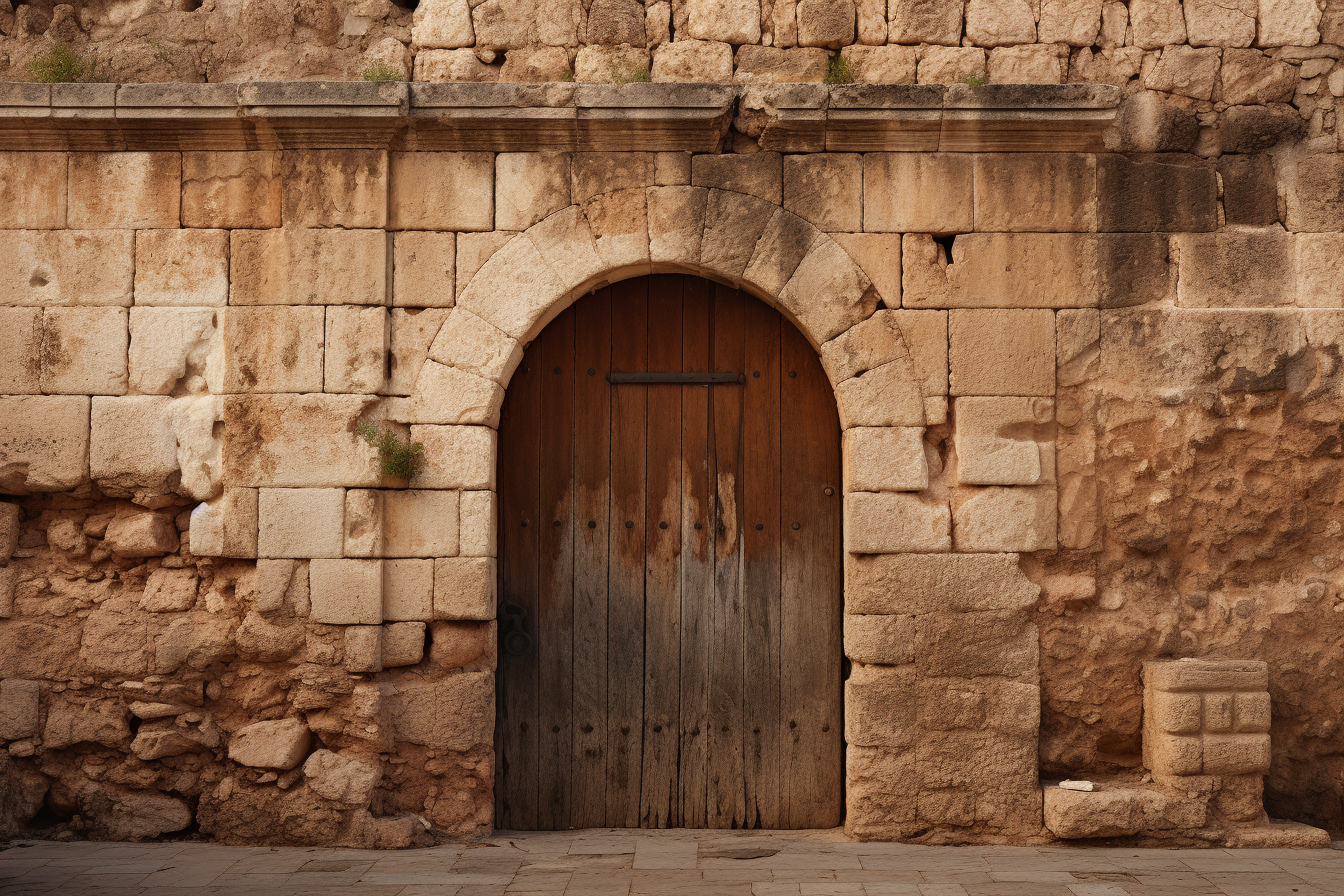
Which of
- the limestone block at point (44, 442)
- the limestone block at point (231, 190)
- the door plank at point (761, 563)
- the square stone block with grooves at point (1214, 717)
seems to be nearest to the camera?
the square stone block with grooves at point (1214, 717)

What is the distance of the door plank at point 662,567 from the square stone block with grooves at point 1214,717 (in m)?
1.99

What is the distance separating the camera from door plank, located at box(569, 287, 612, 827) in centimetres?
473

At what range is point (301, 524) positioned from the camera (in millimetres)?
4441

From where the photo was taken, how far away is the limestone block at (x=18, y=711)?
442cm

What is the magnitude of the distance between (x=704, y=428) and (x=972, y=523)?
1203 millimetres

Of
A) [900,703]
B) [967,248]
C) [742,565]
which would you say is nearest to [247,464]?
[742,565]

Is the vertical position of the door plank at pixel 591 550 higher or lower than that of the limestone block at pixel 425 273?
lower

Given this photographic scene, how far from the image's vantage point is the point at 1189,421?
4488 mm

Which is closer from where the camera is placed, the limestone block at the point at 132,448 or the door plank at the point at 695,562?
the limestone block at the point at 132,448

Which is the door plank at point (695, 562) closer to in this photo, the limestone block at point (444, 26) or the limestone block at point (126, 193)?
the limestone block at point (444, 26)

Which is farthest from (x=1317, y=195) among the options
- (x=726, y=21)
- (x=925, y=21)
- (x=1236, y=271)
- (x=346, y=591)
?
(x=346, y=591)

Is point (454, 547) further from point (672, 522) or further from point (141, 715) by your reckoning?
point (141, 715)

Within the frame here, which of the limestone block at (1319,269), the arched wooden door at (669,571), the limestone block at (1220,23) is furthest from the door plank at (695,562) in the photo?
the limestone block at (1319,269)

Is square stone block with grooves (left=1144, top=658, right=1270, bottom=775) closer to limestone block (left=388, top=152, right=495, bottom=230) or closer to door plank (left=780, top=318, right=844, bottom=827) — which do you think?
door plank (left=780, top=318, right=844, bottom=827)
